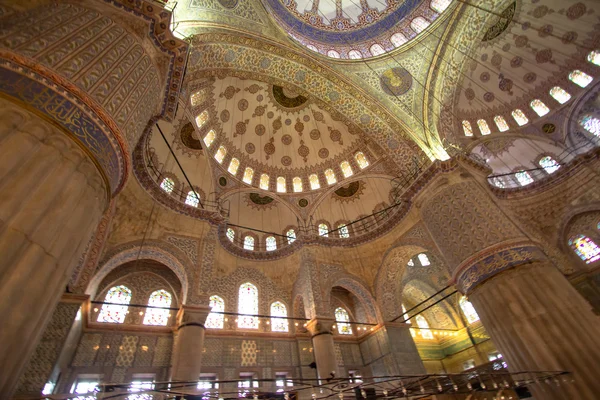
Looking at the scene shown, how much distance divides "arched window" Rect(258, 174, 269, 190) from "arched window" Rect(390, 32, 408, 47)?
8.33 meters

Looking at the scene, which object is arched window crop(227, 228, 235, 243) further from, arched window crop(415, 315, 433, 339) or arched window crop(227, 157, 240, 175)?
arched window crop(415, 315, 433, 339)

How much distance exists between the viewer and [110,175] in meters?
4.62

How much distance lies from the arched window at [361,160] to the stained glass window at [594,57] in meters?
8.64

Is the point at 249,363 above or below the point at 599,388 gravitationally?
above

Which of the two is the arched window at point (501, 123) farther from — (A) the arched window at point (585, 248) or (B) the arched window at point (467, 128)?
(A) the arched window at point (585, 248)

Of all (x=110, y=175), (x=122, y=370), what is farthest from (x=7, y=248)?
(x=122, y=370)

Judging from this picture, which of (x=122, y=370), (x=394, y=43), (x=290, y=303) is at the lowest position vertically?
(x=122, y=370)

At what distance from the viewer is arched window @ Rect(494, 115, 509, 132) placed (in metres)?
12.6

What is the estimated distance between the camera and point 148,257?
942 cm

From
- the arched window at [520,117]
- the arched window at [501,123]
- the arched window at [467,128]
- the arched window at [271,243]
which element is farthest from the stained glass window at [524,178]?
the arched window at [271,243]

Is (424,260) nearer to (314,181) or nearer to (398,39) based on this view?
(314,181)

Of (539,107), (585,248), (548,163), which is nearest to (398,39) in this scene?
(539,107)

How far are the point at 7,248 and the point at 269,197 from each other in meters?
11.7

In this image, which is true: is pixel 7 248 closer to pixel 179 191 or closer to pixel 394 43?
pixel 179 191
